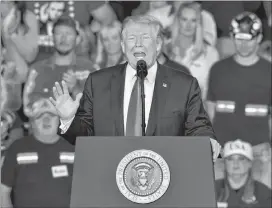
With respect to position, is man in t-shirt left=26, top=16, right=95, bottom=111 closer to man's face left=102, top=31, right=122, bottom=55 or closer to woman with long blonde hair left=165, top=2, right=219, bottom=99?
man's face left=102, top=31, right=122, bottom=55

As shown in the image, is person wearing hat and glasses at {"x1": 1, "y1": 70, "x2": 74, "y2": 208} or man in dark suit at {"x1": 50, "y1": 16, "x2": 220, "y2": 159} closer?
man in dark suit at {"x1": 50, "y1": 16, "x2": 220, "y2": 159}

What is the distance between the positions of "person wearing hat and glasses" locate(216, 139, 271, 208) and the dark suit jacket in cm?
272

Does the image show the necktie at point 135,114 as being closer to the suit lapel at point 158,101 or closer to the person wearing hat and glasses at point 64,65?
→ the suit lapel at point 158,101

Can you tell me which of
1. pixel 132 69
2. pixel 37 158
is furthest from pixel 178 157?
pixel 37 158

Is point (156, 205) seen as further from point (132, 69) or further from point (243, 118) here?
point (243, 118)

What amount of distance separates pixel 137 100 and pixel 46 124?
2855mm

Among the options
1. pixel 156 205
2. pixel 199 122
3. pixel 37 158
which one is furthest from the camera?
pixel 37 158

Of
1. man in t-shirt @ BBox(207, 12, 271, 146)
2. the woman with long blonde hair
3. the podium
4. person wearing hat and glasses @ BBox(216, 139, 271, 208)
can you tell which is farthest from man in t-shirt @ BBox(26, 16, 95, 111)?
the podium

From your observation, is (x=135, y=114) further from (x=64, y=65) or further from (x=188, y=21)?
(x=188, y=21)

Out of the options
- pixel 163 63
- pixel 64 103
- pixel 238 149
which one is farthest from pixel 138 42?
pixel 238 149

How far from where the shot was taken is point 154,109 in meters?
2.31

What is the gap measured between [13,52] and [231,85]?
72.7 inches

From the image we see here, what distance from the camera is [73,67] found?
203 inches

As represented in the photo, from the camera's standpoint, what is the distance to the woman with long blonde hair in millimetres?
5258
